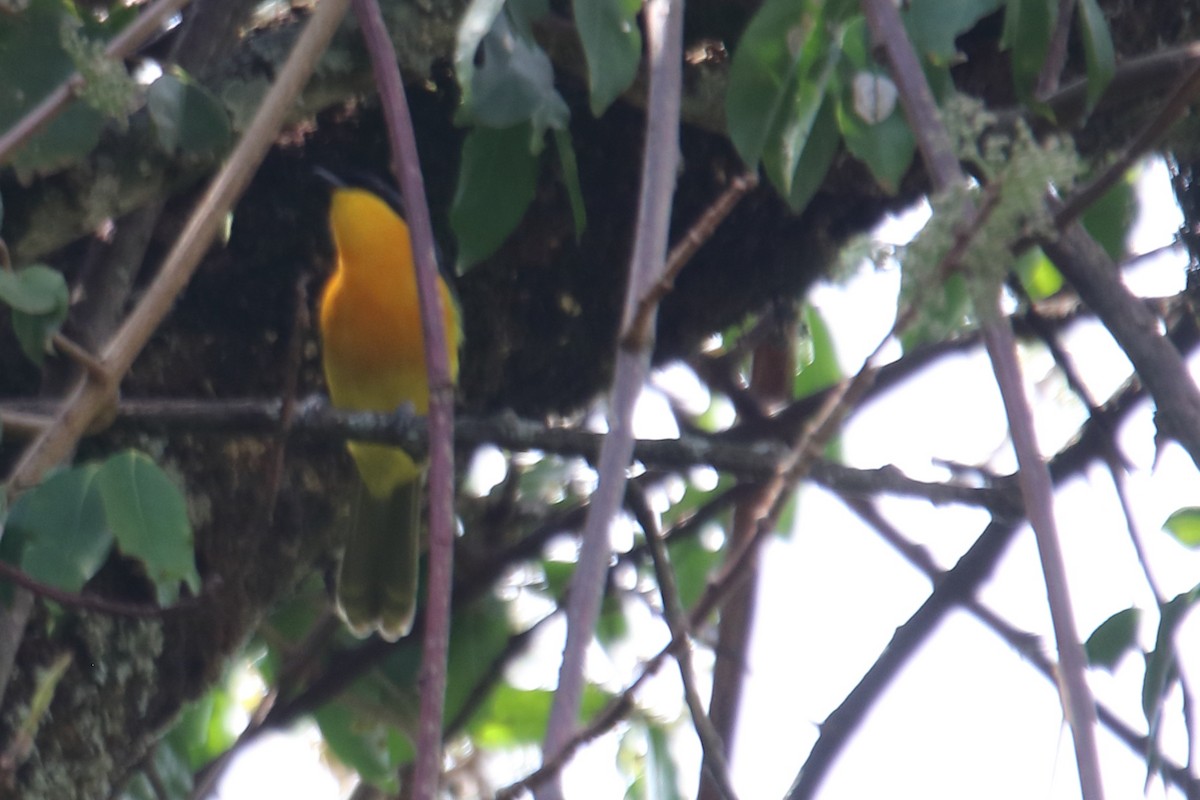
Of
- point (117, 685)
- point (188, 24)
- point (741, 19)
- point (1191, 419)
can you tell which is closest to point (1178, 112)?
point (1191, 419)

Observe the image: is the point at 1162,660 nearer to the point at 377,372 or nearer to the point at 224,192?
the point at 224,192

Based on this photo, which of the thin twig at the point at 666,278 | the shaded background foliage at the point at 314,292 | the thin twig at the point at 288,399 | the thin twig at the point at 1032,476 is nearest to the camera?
the thin twig at the point at 1032,476

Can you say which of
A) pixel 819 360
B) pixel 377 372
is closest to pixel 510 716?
pixel 377 372

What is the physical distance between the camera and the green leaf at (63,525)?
1389 millimetres

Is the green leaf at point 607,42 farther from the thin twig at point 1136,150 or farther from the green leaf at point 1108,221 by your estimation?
the green leaf at point 1108,221

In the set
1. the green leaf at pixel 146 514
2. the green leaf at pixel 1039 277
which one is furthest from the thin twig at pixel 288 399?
the green leaf at pixel 1039 277

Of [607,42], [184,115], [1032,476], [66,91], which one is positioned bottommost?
[1032,476]

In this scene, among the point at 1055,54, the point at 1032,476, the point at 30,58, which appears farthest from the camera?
the point at 1055,54

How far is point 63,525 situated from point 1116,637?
1136 mm

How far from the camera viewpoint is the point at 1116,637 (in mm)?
1559

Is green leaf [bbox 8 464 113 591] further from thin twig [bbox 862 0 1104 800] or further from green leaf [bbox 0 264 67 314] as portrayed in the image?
thin twig [bbox 862 0 1104 800]

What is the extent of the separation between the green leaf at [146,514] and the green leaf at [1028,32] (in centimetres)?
97

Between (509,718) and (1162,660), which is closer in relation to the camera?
(1162,660)

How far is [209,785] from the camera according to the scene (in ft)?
7.09
